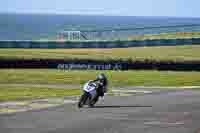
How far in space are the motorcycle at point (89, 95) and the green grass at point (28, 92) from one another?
608 centimetres

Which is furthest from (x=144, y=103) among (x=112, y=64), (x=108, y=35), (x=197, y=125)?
(x=108, y=35)

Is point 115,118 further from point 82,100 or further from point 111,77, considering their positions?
point 111,77

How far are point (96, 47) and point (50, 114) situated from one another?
47.6 meters

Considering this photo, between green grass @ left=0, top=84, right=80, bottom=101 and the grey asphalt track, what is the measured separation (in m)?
4.54

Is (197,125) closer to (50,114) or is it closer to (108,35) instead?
(50,114)

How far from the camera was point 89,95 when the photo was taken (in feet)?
84.8

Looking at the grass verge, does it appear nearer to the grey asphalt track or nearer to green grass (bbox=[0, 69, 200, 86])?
the grey asphalt track

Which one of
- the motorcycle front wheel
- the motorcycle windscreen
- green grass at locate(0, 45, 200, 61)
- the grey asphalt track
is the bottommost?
the grey asphalt track

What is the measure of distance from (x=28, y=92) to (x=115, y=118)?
14.1m

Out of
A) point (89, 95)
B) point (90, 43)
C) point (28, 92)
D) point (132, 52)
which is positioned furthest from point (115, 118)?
point (90, 43)

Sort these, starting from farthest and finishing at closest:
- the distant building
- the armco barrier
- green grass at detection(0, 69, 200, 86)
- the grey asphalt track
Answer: the distant building < the armco barrier < green grass at detection(0, 69, 200, 86) < the grey asphalt track

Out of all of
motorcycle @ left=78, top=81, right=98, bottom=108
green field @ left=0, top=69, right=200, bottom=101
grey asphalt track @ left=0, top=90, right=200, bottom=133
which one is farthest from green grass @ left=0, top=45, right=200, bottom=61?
motorcycle @ left=78, top=81, right=98, bottom=108

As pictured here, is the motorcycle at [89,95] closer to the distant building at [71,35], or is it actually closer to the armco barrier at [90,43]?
the armco barrier at [90,43]

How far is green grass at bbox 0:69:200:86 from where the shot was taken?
4400 centimetres
